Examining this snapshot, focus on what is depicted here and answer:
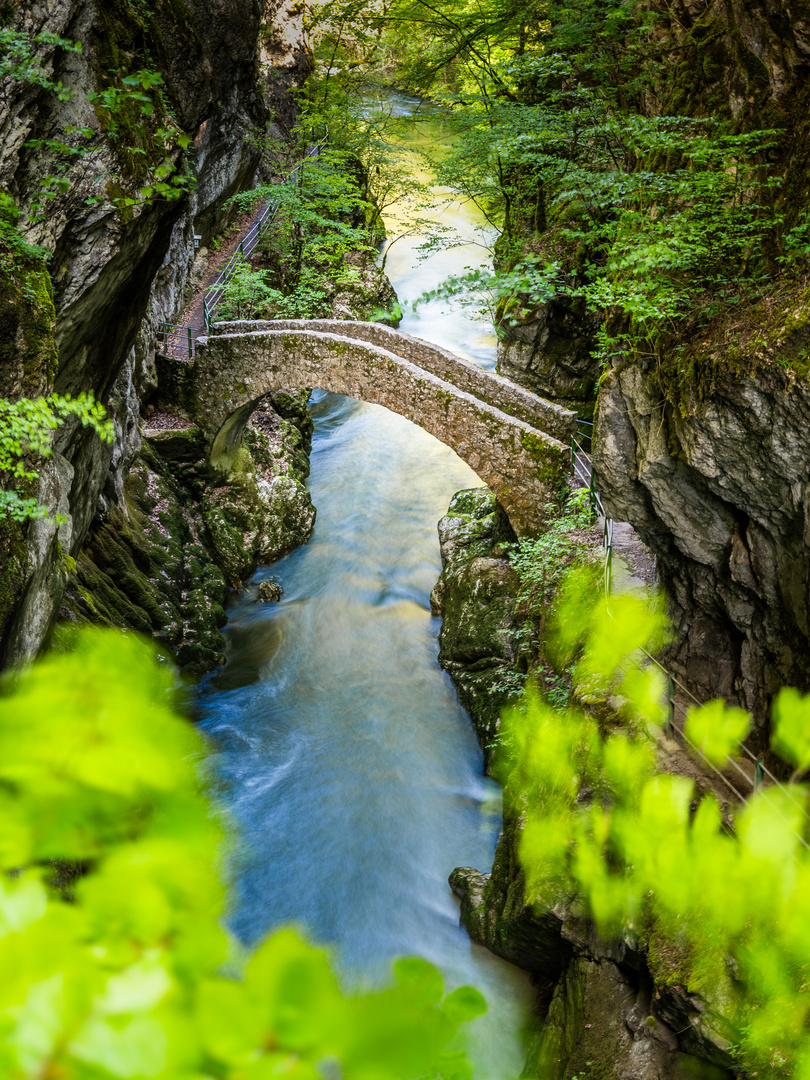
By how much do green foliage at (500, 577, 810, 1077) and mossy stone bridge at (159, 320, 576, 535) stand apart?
278 cm

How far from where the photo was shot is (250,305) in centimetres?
1518

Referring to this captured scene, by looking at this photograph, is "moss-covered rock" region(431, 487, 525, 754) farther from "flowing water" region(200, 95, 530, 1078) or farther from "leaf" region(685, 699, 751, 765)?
"leaf" region(685, 699, 751, 765)

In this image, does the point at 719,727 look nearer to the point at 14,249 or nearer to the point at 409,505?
the point at 14,249

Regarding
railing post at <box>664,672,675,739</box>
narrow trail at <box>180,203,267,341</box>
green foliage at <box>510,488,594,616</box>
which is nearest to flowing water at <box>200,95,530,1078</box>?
green foliage at <box>510,488,594,616</box>

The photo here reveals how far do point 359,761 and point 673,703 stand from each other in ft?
16.6

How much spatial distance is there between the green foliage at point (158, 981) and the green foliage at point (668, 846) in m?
1.17

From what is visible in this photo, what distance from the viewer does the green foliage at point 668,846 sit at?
2.07m

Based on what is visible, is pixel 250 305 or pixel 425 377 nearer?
pixel 425 377

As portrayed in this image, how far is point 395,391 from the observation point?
1088 centimetres

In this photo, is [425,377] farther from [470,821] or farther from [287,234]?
[287,234]

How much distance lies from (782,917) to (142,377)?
12.6 metres

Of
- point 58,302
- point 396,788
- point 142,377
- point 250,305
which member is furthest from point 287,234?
point 396,788

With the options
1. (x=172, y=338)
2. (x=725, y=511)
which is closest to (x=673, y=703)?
(x=725, y=511)

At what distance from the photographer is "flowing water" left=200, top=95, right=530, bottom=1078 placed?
262 inches
